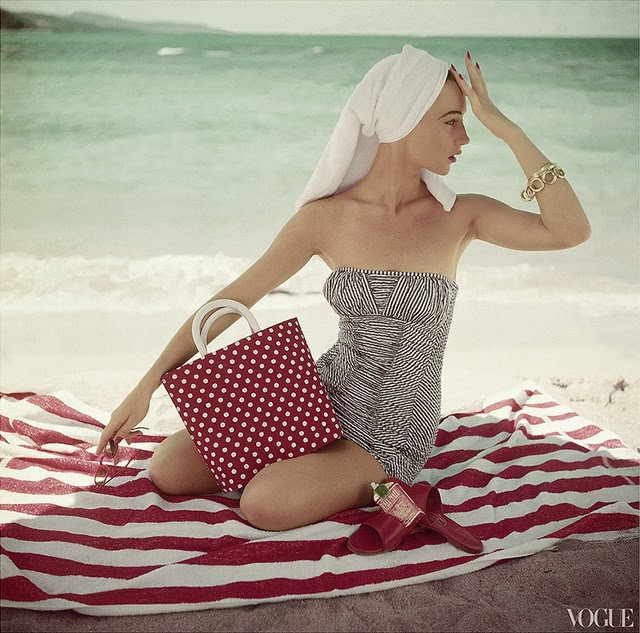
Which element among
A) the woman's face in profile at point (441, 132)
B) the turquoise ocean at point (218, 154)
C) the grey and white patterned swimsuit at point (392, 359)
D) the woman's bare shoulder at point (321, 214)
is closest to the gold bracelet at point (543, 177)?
the woman's face in profile at point (441, 132)

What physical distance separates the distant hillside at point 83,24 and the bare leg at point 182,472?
7647 mm

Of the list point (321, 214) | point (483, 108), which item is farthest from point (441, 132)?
point (321, 214)

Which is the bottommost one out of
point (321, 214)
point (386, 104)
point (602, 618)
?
point (602, 618)

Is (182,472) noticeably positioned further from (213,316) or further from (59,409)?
(59,409)

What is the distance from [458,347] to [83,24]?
6021 millimetres

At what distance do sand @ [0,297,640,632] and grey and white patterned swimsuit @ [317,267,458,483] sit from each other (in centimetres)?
63

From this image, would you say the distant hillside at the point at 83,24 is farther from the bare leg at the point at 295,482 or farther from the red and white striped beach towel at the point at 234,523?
the bare leg at the point at 295,482

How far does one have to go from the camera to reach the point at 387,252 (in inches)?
123

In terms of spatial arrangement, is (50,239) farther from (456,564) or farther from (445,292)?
(456,564)

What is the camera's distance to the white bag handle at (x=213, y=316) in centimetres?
296

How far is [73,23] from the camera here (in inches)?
371

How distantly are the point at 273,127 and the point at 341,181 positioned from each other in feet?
21.9

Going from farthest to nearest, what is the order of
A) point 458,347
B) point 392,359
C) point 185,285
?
point 185,285
point 458,347
point 392,359

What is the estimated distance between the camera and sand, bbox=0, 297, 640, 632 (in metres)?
2.33
